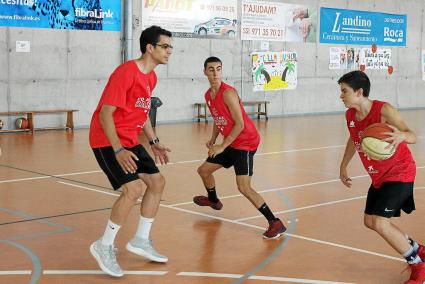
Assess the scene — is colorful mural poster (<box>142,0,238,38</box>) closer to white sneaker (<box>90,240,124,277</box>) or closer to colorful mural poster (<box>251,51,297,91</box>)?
colorful mural poster (<box>251,51,297,91</box>)

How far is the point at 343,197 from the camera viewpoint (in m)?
9.20

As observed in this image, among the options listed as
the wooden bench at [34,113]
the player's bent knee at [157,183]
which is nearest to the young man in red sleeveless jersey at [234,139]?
the player's bent knee at [157,183]

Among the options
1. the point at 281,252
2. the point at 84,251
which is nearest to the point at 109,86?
the point at 84,251

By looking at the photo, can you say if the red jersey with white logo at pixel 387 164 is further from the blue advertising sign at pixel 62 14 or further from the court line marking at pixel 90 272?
the blue advertising sign at pixel 62 14

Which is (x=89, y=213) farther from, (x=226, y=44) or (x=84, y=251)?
(x=226, y=44)

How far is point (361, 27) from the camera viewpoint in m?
25.7

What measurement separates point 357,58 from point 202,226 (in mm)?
19450

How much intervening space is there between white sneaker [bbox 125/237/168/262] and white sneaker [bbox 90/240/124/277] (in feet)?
1.25

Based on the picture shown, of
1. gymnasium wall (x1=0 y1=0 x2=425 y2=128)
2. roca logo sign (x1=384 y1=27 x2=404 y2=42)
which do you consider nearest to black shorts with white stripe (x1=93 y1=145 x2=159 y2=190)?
gymnasium wall (x1=0 y1=0 x2=425 y2=128)

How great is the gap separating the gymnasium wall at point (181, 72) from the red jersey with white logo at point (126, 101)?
11740 mm

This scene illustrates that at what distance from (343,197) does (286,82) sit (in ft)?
46.8

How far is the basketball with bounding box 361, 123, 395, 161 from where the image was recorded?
523 cm

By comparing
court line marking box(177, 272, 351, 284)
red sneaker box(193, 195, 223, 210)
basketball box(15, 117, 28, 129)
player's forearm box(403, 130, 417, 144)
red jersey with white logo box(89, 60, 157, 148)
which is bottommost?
court line marking box(177, 272, 351, 284)

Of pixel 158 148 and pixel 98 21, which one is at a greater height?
pixel 98 21
